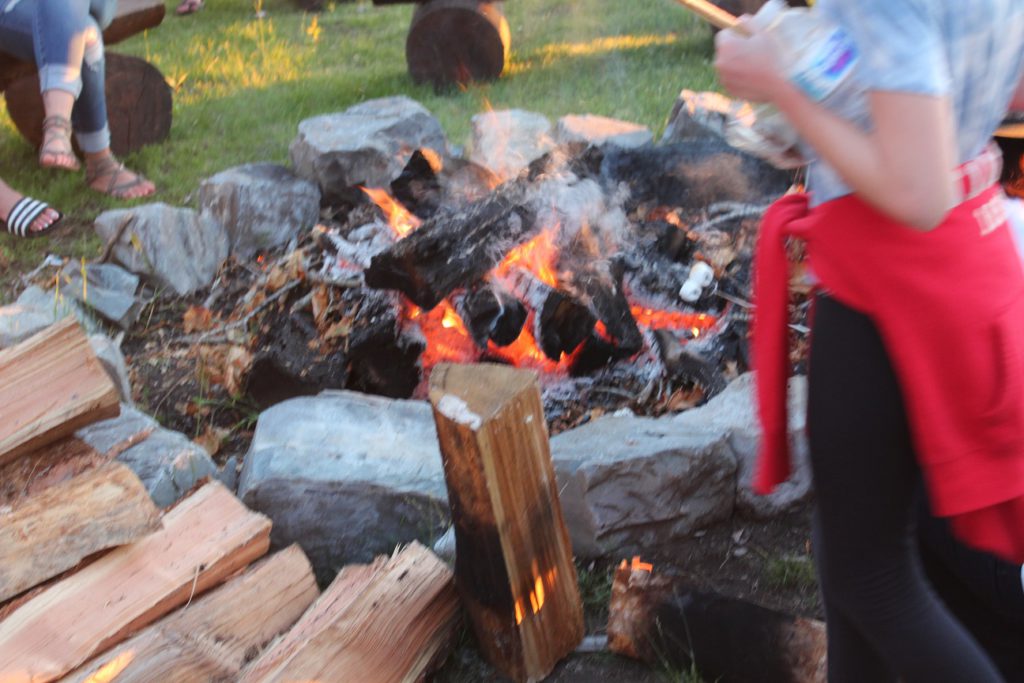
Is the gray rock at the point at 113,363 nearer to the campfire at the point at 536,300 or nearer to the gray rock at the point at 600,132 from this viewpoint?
the campfire at the point at 536,300

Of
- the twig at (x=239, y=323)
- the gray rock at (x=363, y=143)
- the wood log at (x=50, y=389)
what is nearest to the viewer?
the wood log at (x=50, y=389)

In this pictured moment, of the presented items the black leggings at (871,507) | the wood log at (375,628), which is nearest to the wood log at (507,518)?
the wood log at (375,628)

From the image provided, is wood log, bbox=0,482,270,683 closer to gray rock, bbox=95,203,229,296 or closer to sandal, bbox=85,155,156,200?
gray rock, bbox=95,203,229,296

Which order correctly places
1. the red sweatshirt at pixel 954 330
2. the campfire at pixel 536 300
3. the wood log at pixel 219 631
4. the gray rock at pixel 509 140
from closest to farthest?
the red sweatshirt at pixel 954 330 < the wood log at pixel 219 631 < the campfire at pixel 536 300 < the gray rock at pixel 509 140

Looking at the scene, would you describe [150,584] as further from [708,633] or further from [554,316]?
[554,316]

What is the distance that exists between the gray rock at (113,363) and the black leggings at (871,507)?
96.1 inches

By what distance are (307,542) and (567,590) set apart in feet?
2.46

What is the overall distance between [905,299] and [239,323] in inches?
120

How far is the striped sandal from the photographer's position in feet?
16.3

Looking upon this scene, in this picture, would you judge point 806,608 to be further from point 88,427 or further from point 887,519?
point 88,427

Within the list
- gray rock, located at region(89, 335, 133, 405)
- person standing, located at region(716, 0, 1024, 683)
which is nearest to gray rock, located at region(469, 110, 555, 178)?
gray rock, located at region(89, 335, 133, 405)

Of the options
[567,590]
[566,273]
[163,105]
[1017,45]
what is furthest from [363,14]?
[1017,45]

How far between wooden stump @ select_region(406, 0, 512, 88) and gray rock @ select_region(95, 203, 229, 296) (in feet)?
9.38

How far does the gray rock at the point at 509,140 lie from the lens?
14.8 ft
